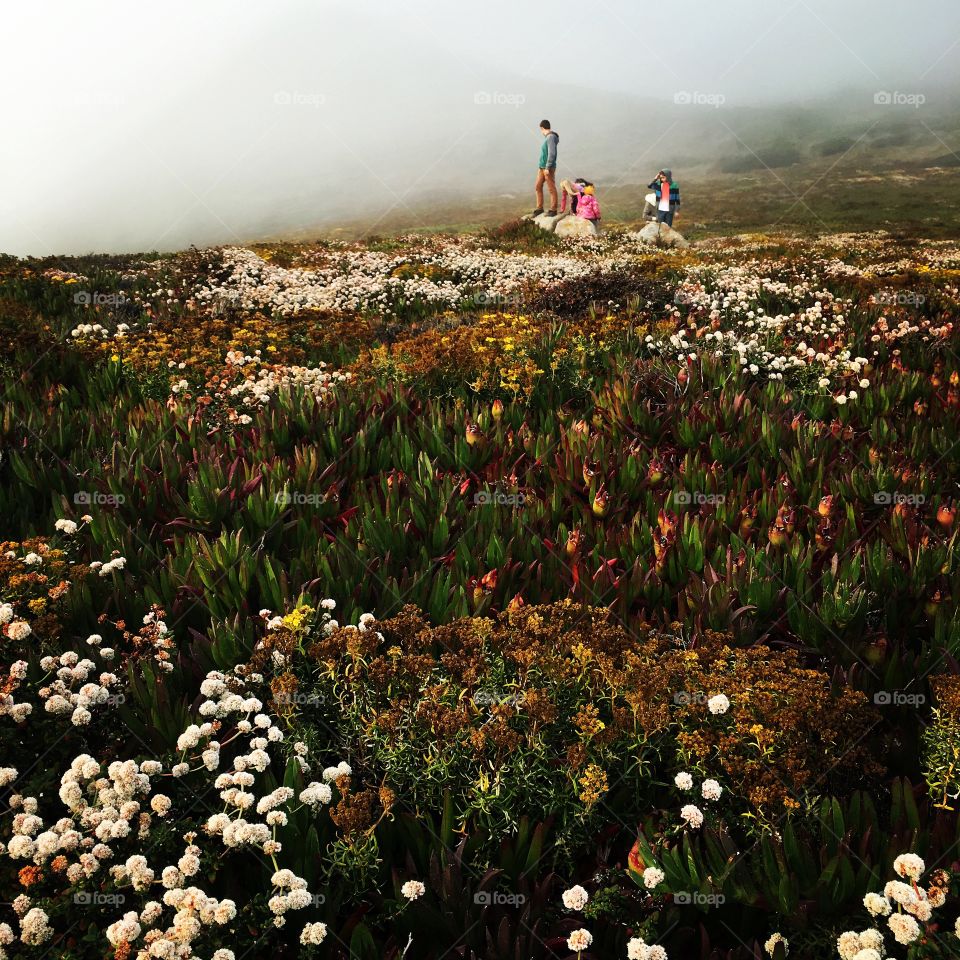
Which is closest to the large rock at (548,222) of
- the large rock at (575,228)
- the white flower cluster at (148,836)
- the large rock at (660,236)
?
the large rock at (575,228)

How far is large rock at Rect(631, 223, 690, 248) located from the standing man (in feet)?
11.5

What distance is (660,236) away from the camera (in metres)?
28.4

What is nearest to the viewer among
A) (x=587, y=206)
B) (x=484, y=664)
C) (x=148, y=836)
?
(x=148, y=836)

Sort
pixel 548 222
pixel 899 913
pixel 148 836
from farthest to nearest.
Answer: pixel 548 222 → pixel 148 836 → pixel 899 913

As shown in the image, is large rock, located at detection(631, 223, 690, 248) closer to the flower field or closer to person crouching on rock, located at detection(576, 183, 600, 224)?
person crouching on rock, located at detection(576, 183, 600, 224)

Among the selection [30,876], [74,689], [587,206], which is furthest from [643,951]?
[587,206]

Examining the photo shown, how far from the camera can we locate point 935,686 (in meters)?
2.62

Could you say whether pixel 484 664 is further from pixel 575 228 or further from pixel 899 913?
pixel 575 228

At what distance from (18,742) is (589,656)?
2043 mm

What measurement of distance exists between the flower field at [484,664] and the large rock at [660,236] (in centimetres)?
2188

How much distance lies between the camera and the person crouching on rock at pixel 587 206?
2705 centimetres

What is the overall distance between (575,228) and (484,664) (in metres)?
26.0

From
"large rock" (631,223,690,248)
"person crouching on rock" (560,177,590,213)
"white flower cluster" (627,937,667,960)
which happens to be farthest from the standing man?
"white flower cluster" (627,937,667,960)

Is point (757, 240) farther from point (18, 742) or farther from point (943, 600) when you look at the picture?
point (18, 742)
